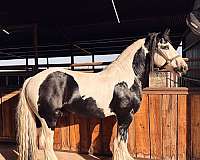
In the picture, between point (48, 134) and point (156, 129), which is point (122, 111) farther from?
point (48, 134)

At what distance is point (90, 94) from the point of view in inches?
125

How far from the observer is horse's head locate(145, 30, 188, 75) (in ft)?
10.5

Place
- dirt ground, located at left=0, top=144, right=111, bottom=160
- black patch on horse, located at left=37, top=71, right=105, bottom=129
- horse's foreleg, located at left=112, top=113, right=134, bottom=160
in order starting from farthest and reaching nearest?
dirt ground, located at left=0, top=144, right=111, bottom=160
horse's foreleg, located at left=112, top=113, right=134, bottom=160
black patch on horse, located at left=37, top=71, right=105, bottom=129

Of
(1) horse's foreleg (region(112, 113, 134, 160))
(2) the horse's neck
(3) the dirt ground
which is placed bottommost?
(3) the dirt ground

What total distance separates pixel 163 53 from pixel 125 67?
516 mm

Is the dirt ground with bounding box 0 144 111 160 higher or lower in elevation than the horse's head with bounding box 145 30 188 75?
lower

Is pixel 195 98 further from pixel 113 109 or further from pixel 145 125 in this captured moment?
pixel 113 109

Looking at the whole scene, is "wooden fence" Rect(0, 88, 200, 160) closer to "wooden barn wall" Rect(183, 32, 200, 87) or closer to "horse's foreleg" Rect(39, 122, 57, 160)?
"horse's foreleg" Rect(39, 122, 57, 160)

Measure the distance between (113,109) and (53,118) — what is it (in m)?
0.76

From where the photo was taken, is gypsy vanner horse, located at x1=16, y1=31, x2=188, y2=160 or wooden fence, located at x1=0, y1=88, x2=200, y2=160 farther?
wooden fence, located at x1=0, y1=88, x2=200, y2=160

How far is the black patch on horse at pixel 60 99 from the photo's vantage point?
10.2 ft

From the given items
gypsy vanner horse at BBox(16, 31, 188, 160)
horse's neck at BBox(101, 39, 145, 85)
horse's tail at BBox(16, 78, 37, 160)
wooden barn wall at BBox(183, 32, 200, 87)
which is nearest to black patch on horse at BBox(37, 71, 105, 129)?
gypsy vanner horse at BBox(16, 31, 188, 160)

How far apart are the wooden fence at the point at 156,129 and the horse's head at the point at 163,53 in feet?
1.40

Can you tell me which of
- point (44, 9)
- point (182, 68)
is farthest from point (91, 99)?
point (44, 9)
